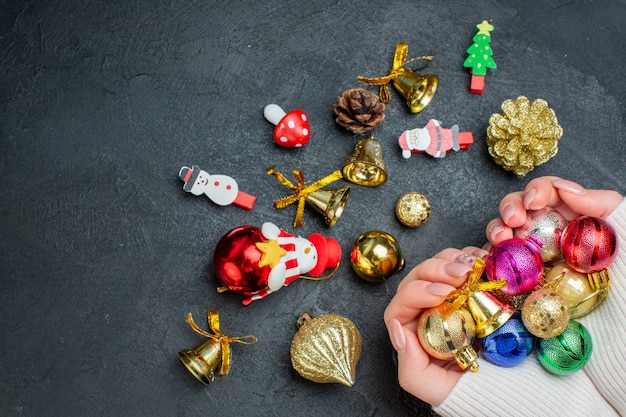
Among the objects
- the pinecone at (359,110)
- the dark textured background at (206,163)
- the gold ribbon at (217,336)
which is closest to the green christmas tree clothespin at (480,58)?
the dark textured background at (206,163)

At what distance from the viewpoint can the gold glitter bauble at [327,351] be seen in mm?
1132

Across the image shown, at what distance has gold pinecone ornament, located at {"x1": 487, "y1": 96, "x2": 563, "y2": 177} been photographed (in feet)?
3.99

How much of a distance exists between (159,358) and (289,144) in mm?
419

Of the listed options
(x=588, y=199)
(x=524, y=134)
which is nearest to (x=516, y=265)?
(x=588, y=199)

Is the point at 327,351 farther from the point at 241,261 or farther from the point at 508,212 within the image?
the point at 508,212

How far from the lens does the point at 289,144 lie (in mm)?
1225

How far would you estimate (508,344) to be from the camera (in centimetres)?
104

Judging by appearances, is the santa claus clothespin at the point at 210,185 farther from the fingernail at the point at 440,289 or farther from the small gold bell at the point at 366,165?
the fingernail at the point at 440,289

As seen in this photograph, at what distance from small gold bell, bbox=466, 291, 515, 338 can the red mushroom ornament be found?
394 mm

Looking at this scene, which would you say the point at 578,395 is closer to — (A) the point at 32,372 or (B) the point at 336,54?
(B) the point at 336,54

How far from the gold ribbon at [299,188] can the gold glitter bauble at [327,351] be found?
190 millimetres

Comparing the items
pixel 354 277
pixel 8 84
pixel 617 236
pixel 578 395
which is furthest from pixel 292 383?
pixel 8 84

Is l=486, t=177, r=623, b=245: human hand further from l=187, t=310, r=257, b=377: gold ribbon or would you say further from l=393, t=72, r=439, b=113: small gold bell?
l=187, t=310, r=257, b=377: gold ribbon

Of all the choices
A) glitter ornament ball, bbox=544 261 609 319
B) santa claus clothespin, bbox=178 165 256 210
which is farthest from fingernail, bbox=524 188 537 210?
santa claus clothespin, bbox=178 165 256 210
